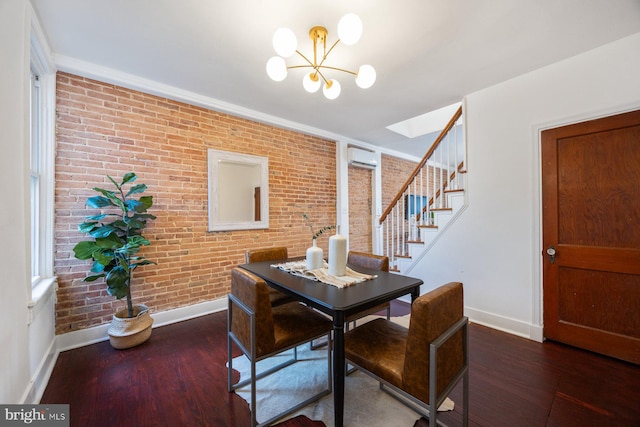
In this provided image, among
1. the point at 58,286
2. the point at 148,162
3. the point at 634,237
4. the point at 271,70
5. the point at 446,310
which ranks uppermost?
the point at 271,70

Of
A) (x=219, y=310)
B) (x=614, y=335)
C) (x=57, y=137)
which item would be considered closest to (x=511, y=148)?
(x=614, y=335)

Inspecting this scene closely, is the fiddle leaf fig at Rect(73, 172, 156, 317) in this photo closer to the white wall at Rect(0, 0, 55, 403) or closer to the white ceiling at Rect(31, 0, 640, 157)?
the white wall at Rect(0, 0, 55, 403)

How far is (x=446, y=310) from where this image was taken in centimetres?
127

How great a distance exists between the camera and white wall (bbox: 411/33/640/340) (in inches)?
85.5

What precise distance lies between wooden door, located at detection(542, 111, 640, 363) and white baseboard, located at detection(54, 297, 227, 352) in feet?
12.2

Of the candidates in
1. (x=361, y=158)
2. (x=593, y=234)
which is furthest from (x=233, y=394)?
(x=361, y=158)

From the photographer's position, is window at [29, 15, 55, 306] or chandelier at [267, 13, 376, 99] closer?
chandelier at [267, 13, 376, 99]

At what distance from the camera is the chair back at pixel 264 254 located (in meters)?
2.64

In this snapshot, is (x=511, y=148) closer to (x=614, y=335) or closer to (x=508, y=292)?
(x=508, y=292)

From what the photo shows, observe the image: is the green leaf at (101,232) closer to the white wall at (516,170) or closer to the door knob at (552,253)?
the white wall at (516,170)

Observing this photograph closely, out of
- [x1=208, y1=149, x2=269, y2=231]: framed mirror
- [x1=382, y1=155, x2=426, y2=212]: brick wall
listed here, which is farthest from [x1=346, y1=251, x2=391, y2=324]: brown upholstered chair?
[x1=382, y1=155, x2=426, y2=212]: brick wall

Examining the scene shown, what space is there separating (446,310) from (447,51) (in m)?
2.17

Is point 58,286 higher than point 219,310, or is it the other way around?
point 58,286

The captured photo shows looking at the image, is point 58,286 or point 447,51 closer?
point 447,51
